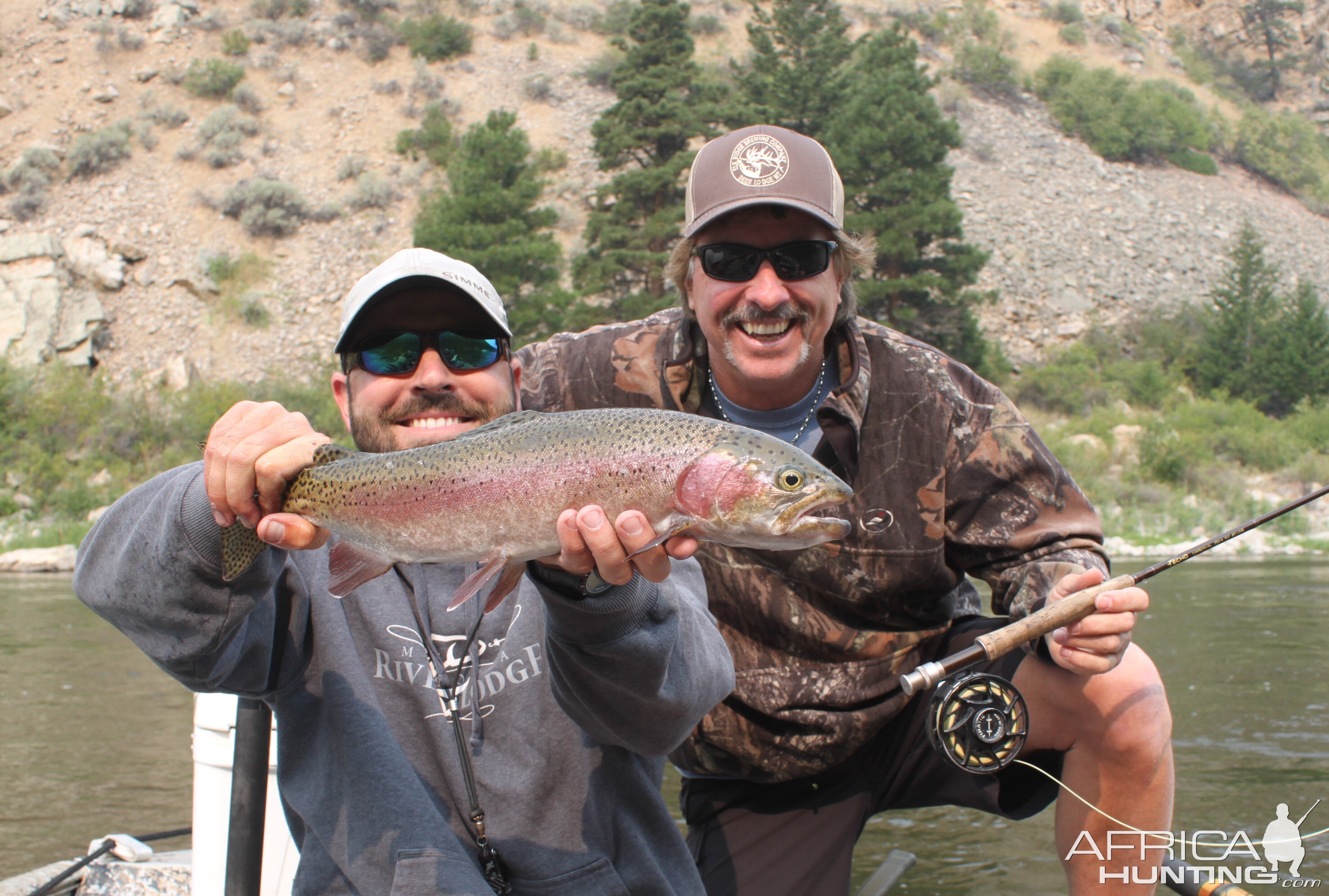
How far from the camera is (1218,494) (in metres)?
24.4

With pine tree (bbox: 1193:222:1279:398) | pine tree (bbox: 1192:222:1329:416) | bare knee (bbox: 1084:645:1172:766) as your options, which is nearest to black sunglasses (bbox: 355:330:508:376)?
bare knee (bbox: 1084:645:1172:766)

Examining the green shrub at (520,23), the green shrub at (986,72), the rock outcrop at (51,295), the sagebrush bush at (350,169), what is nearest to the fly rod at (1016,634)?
the rock outcrop at (51,295)

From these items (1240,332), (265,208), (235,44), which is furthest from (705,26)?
(1240,332)

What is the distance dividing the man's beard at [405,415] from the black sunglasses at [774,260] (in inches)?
49.4

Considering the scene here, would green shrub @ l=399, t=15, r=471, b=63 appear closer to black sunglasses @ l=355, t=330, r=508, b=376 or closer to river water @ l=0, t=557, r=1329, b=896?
river water @ l=0, t=557, r=1329, b=896

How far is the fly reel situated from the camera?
361 centimetres

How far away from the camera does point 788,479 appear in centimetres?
236

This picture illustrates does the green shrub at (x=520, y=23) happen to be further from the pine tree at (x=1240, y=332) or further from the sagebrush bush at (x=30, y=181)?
the pine tree at (x=1240, y=332)

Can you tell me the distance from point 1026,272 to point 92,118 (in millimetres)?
37996

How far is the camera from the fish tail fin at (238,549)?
2.34 meters

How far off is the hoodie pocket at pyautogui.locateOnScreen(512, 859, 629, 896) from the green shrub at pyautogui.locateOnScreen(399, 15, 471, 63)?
2018 inches

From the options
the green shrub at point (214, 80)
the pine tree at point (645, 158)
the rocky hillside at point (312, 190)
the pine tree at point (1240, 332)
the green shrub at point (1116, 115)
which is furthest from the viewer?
the green shrub at point (1116, 115)

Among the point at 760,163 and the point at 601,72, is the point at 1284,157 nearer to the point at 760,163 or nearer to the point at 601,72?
the point at 601,72

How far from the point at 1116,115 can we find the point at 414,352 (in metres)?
54.9
